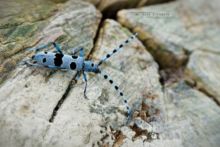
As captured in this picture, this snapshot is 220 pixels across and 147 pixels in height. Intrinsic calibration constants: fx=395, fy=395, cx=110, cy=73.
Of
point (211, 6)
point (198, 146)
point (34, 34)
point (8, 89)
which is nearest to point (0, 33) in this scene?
point (34, 34)

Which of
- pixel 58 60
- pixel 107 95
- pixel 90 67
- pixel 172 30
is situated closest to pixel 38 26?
pixel 58 60

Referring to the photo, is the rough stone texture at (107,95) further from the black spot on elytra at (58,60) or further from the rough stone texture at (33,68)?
the black spot on elytra at (58,60)

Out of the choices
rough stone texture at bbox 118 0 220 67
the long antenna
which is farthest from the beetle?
rough stone texture at bbox 118 0 220 67

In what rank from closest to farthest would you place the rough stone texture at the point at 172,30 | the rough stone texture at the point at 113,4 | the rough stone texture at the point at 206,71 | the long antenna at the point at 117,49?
the long antenna at the point at 117,49, the rough stone texture at the point at 206,71, the rough stone texture at the point at 172,30, the rough stone texture at the point at 113,4

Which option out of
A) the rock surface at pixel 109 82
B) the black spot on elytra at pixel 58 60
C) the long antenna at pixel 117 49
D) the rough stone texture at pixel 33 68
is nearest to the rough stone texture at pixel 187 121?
the rock surface at pixel 109 82

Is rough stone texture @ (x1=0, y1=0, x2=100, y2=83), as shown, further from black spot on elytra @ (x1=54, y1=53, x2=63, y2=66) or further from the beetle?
black spot on elytra @ (x1=54, y1=53, x2=63, y2=66)

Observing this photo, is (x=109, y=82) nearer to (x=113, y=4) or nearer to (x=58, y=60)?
(x=58, y=60)
